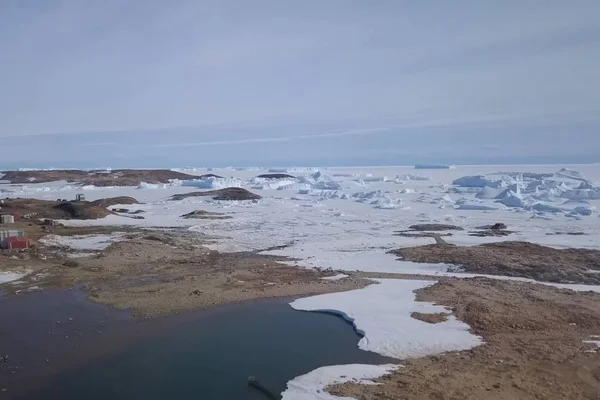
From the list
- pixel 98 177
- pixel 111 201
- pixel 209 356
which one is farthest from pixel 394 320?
pixel 98 177

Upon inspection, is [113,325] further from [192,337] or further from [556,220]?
[556,220]

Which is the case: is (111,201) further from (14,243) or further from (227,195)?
(14,243)

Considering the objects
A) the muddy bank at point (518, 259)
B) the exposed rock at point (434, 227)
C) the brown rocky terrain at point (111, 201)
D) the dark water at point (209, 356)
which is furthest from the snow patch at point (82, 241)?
the exposed rock at point (434, 227)

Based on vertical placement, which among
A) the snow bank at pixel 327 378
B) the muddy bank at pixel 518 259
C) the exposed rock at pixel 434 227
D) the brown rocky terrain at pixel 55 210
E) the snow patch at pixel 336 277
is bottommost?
the exposed rock at pixel 434 227

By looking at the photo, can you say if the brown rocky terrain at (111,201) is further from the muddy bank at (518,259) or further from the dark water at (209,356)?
the dark water at (209,356)

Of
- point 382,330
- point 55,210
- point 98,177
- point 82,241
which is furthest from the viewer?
point 98,177
